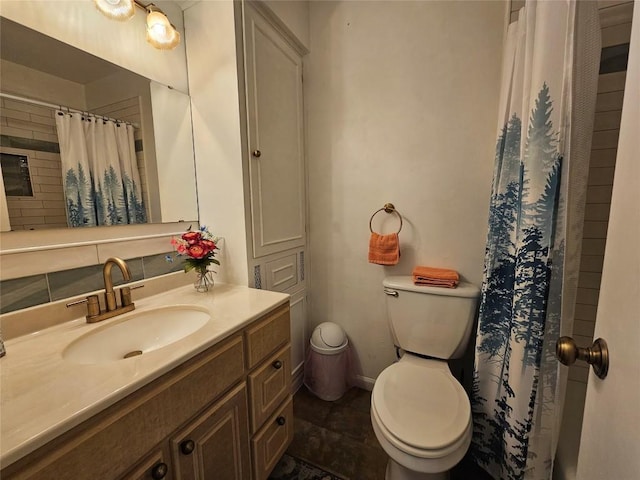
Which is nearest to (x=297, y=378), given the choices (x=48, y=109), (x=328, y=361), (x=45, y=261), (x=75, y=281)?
(x=328, y=361)

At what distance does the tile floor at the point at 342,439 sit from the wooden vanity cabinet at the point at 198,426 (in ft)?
0.75

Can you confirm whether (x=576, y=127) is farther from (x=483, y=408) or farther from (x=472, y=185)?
(x=483, y=408)

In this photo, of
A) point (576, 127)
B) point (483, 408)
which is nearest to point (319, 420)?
point (483, 408)

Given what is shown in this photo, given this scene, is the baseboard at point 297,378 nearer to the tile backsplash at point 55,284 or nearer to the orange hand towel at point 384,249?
the orange hand towel at point 384,249

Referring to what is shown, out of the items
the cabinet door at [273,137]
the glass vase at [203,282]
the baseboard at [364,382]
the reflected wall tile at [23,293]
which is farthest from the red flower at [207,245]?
the baseboard at [364,382]

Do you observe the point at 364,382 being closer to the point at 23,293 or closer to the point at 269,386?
the point at 269,386

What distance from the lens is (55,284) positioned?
878 millimetres

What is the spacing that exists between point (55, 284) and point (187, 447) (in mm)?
691

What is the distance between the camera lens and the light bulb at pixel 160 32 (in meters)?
1.07

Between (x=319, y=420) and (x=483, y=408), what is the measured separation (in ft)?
2.80

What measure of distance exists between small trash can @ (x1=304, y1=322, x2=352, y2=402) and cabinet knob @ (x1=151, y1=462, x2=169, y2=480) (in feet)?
3.39

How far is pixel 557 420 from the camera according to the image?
929mm

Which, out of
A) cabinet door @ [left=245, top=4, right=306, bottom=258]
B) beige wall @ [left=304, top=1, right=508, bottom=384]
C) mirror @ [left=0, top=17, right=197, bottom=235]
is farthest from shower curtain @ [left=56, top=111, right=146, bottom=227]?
beige wall @ [left=304, top=1, right=508, bottom=384]

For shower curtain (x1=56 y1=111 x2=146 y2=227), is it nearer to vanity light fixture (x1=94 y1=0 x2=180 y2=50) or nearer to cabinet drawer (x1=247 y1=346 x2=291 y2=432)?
vanity light fixture (x1=94 y1=0 x2=180 y2=50)
